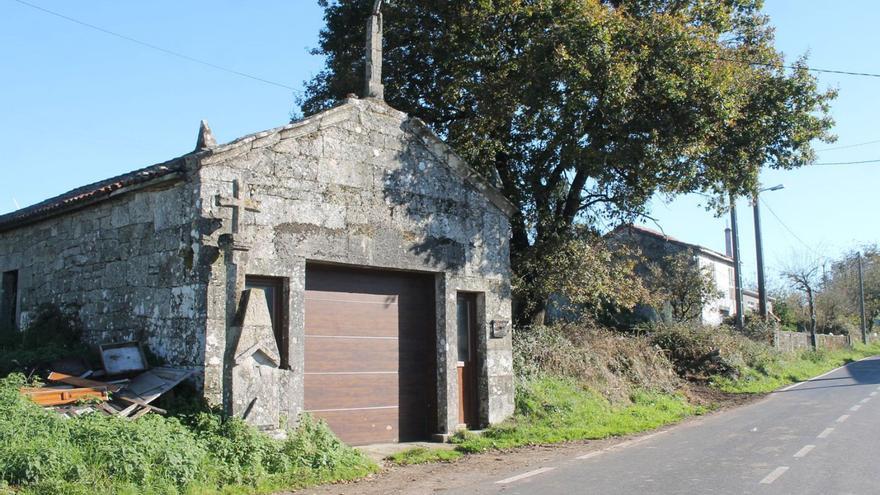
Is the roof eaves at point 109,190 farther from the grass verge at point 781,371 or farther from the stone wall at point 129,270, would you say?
the grass verge at point 781,371

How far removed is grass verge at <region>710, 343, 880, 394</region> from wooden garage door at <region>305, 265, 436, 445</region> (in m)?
11.8

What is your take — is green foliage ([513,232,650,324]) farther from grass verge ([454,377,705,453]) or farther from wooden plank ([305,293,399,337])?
wooden plank ([305,293,399,337])

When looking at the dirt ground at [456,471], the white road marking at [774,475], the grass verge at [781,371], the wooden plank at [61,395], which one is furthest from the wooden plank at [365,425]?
the grass verge at [781,371]

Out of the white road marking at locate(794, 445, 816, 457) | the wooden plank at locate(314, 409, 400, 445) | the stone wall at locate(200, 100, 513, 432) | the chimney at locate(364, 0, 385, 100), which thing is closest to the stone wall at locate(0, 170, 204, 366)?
the stone wall at locate(200, 100, 513, 432)

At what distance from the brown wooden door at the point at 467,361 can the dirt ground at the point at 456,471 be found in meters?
1.55

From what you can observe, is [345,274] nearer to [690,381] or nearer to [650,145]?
[650,145]

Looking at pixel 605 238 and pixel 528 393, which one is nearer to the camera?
pixel 528 393

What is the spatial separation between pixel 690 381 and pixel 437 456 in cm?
1287

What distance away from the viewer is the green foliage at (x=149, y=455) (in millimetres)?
6715

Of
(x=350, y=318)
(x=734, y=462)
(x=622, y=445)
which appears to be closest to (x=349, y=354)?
(x=350, y=318)

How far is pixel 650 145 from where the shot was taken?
47.9 ft

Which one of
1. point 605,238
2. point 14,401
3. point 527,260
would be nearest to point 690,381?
point 605,238

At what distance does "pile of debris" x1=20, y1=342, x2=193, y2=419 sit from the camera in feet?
27.1

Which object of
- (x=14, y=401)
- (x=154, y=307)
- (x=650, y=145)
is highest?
(x=650, y=145)
